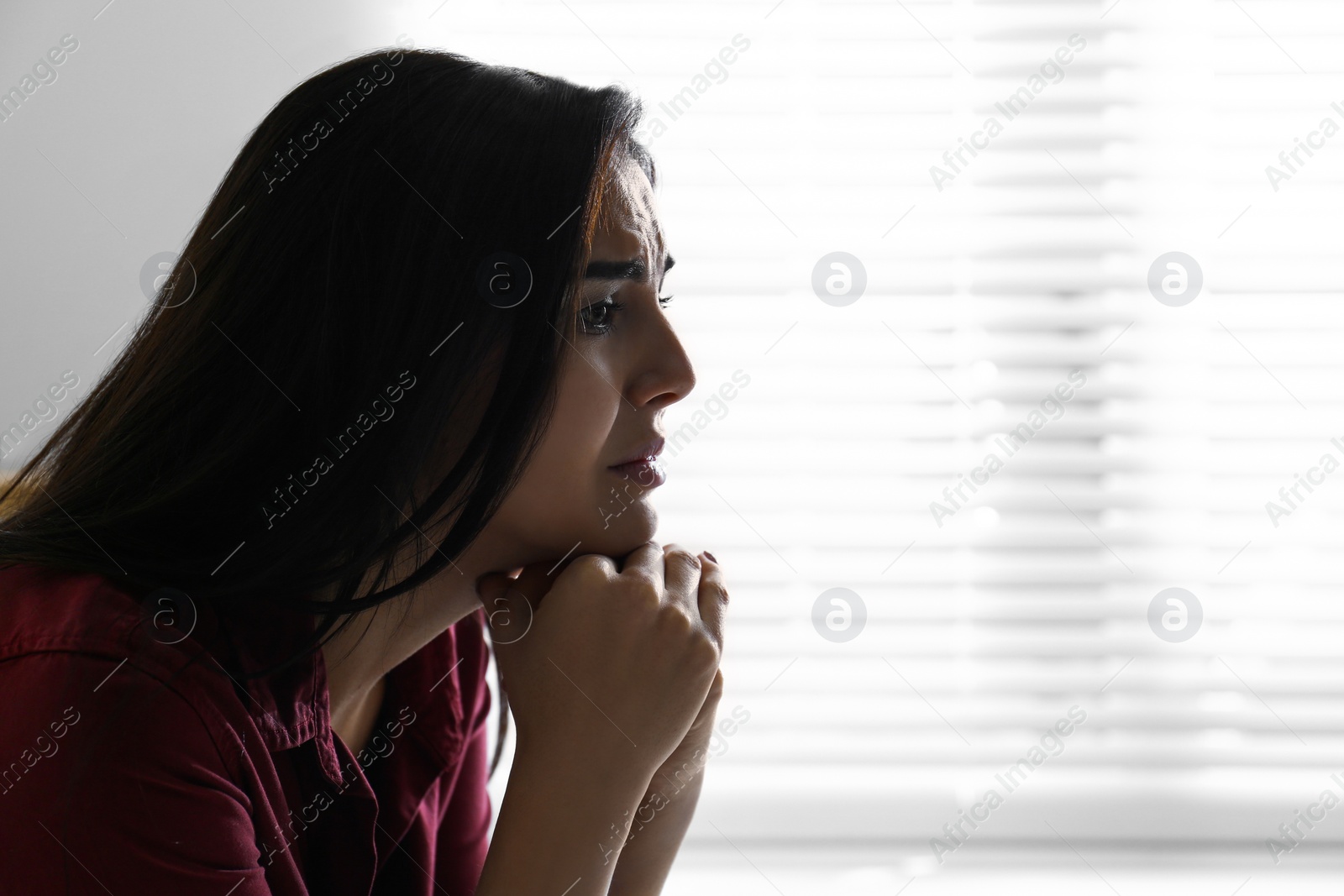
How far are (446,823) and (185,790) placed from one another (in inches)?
19.8

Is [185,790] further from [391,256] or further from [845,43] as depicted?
[845,43]

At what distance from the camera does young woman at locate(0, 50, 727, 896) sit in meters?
0.67

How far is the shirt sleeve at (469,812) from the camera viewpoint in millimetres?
1042

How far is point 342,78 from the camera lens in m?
0.78

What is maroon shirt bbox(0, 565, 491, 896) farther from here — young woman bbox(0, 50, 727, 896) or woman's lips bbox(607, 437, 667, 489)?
woman's lips bbox(607, 437, 667, 489)

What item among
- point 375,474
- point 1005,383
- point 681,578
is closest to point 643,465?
point 681,578

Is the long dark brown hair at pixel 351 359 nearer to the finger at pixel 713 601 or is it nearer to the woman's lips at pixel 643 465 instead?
the woman's lips at pixel 643 465

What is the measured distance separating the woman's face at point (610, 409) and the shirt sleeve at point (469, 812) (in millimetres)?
283

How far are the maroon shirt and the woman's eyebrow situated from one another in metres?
0.36

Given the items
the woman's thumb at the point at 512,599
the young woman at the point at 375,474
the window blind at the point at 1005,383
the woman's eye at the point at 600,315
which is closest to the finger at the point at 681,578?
the young woman at the point at 375,474

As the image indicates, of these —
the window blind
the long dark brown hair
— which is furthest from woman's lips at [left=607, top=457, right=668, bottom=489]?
the window blind

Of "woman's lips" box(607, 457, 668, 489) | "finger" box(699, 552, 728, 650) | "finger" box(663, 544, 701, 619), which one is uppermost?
"woman's lips" box(607, 457, 668, 489)

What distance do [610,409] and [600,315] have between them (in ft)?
0.27

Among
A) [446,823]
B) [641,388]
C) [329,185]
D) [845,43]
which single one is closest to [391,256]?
[329,185]
